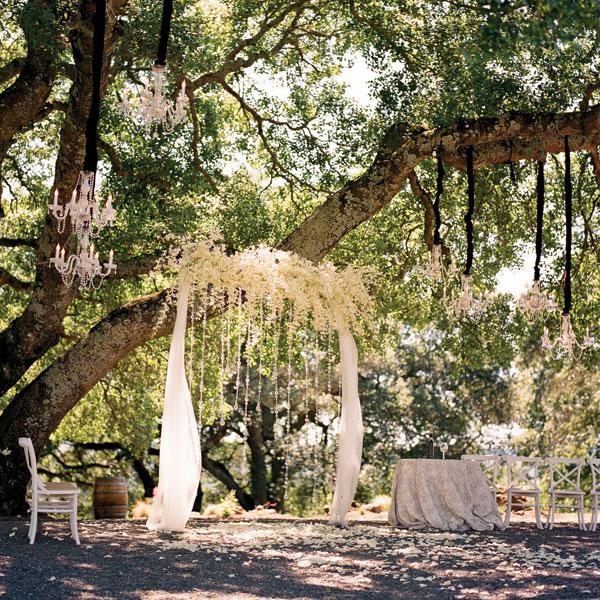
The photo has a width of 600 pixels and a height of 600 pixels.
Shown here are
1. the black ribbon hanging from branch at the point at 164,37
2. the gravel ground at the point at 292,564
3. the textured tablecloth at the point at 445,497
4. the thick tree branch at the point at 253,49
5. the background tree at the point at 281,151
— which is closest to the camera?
the gravel ground at the point at 292,564

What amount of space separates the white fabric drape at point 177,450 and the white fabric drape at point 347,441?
1877 millimetres

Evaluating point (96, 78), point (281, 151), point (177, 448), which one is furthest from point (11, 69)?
point (177, 448)

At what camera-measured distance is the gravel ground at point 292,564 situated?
5.91 meters

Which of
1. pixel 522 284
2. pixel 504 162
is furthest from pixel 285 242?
pixel 522 284

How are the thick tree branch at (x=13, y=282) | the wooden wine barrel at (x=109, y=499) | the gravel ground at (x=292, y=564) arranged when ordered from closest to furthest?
the gravel ground at (x=292, y=564) < the thick tree branch at (x=13, y=282) < the wooden wine barrel at (x=109, y=499)

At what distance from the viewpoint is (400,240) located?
13.6 meters

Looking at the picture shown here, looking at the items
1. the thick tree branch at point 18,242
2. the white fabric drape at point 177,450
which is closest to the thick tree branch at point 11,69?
the thick tree branch at point 18,242

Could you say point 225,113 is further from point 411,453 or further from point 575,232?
point 411,453

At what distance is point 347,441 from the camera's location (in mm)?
10719

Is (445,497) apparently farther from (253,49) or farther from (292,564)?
(253,49)

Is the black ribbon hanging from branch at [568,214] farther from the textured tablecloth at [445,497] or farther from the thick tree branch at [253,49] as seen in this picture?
the thick tree branch at [253,49]

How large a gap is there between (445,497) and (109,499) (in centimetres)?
557

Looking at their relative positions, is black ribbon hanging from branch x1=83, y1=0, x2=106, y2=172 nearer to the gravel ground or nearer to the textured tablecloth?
the gravel ground

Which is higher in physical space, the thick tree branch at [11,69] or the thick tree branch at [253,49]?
the thick tree branch at [253,49]
